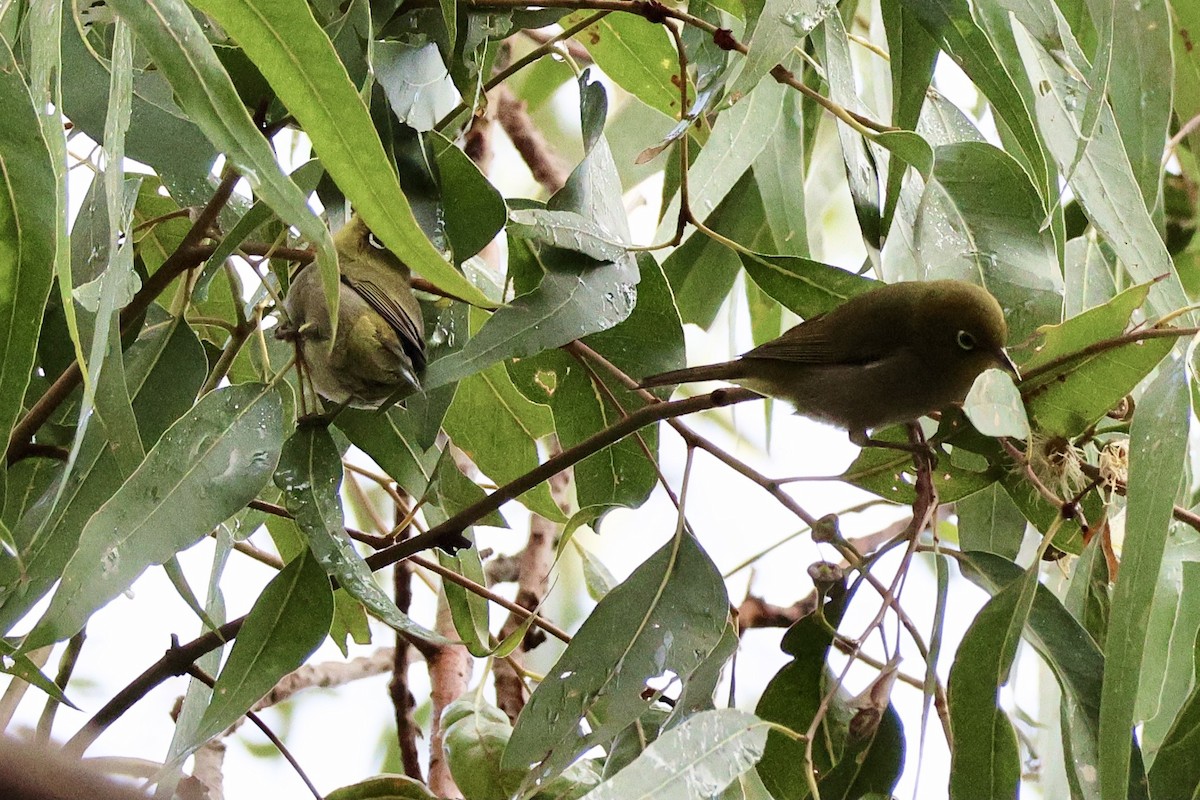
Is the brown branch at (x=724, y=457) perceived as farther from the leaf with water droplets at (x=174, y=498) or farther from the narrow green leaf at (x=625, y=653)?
the leaf with water droplets at (x=174, y=498)

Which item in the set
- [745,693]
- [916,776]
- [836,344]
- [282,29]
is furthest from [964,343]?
[745,693]

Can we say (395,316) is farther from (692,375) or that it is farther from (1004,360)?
(1004,360)

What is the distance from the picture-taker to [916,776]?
1342 millimetres

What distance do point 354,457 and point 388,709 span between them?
2.64 ft

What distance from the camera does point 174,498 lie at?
4.29 feet

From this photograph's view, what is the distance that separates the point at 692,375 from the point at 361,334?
1.52 feet

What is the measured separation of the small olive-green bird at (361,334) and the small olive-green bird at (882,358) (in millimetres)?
330

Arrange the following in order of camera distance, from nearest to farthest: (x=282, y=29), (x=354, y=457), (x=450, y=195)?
(x=282, y=29), (x=450, y=195), (x=354, y=457)

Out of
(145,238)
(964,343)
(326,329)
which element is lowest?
(964,343)

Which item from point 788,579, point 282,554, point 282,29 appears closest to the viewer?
point 282,29

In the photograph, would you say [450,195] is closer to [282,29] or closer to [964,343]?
[282,29]

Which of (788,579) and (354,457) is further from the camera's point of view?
(788,579)

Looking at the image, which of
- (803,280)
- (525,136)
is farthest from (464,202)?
(525,136)

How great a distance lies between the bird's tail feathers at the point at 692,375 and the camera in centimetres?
167
